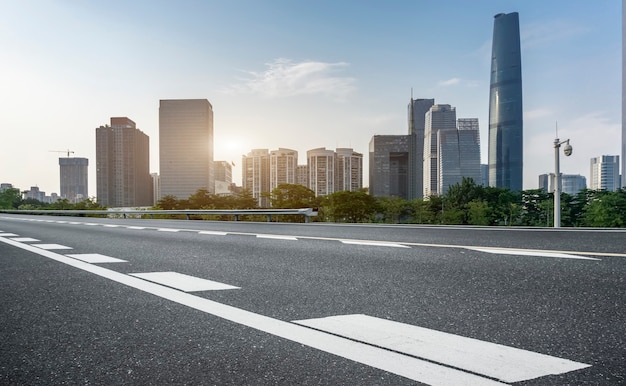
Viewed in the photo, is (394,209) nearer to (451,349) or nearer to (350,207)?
(350,207)

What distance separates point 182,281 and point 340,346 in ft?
8.53

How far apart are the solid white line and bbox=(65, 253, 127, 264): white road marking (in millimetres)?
2736

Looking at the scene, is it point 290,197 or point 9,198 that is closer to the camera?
point 290,197

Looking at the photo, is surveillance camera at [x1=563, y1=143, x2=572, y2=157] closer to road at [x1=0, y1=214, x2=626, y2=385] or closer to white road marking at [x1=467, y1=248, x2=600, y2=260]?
white road marking at [x1=467, y1=248, x2=600, y2=260]

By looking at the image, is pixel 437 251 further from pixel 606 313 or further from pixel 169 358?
pixel 169 358

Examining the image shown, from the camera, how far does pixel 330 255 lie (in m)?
6.50

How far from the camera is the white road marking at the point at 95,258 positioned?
620cm

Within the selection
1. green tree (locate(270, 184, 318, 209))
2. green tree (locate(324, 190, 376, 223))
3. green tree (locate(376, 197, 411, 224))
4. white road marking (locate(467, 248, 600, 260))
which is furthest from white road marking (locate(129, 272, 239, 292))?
green tree (locate(376, 197, 411, 224))

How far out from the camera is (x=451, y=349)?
2.12 metres

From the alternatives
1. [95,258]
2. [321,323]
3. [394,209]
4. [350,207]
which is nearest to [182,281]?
[321,323]

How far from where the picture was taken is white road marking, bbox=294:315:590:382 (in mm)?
1840

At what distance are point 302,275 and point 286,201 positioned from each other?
81131 millimetres

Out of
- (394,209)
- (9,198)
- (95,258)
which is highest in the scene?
(95,258)

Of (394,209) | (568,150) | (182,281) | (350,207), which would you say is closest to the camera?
(182,281)
